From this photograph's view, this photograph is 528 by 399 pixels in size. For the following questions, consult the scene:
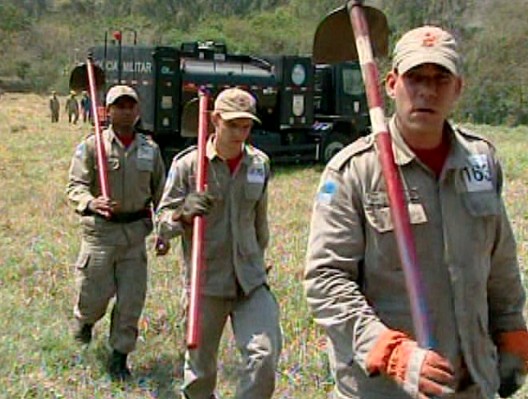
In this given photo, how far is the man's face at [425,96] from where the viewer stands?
2.45 meters

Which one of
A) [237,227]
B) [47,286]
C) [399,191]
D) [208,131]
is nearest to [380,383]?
[399,191]

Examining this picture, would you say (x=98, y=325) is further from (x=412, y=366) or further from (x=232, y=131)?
(x=412, y=366)

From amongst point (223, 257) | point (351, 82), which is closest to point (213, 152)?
point (223, 257)

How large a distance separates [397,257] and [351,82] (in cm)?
1556

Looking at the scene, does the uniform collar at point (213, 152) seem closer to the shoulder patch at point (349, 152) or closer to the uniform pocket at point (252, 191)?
the uniform pocket at point (252, 191)

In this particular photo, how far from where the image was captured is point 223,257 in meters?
4.50

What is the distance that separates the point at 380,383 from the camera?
255 cm

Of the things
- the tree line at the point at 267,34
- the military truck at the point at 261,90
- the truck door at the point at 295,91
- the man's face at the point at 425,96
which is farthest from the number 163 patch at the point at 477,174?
the tree line at the point at 267,34

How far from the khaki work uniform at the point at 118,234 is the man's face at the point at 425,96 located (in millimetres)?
3182

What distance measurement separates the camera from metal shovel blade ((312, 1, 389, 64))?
2840 millimetres

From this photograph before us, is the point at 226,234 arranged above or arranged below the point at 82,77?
below

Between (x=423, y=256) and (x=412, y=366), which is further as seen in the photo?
(x=423, y=256)

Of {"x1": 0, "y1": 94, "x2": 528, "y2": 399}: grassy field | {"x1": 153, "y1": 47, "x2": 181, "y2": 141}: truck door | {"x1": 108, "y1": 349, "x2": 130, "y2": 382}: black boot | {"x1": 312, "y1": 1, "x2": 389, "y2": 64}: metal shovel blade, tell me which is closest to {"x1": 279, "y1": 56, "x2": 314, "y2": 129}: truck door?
{"x1": 153, "y1": 47, "x2": 181, "y2": 141}: truck door

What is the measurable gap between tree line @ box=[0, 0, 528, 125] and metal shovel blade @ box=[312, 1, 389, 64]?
34.4m
